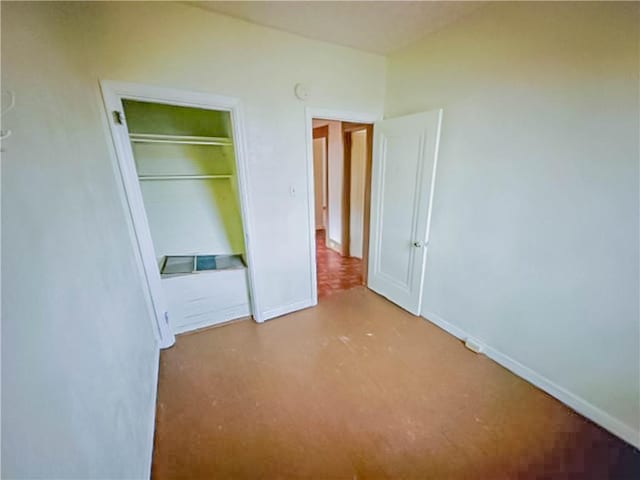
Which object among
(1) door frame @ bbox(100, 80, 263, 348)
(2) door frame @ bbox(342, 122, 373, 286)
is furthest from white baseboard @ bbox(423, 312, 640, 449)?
(1) door frame @ bbox(100, 80, 263, 348)

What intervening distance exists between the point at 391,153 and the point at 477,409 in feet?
6.89

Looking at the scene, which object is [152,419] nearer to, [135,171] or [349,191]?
[135,171]

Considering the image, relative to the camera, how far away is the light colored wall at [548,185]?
1.36m

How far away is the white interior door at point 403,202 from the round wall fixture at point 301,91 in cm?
80

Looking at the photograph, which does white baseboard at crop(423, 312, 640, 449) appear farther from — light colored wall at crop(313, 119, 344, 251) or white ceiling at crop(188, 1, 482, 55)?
light colored wall at crop(313, 119, 344, 251)

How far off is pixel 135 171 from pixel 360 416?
219cm

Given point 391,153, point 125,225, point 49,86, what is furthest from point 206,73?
point 391,153

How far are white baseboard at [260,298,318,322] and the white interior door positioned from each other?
2.69 ft

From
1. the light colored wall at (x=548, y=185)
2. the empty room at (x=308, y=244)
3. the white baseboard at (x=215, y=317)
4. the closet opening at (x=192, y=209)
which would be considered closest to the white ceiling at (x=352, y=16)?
the empty room at (x=308, y=244)

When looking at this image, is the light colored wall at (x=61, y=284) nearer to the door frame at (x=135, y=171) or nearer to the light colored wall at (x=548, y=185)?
the door frame at (x=135, y=171)

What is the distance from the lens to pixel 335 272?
381cm

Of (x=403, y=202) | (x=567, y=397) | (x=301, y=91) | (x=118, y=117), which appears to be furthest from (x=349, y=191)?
(x=567, y=397)

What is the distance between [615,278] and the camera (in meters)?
1.44

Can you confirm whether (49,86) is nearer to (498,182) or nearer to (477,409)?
(498,182)
